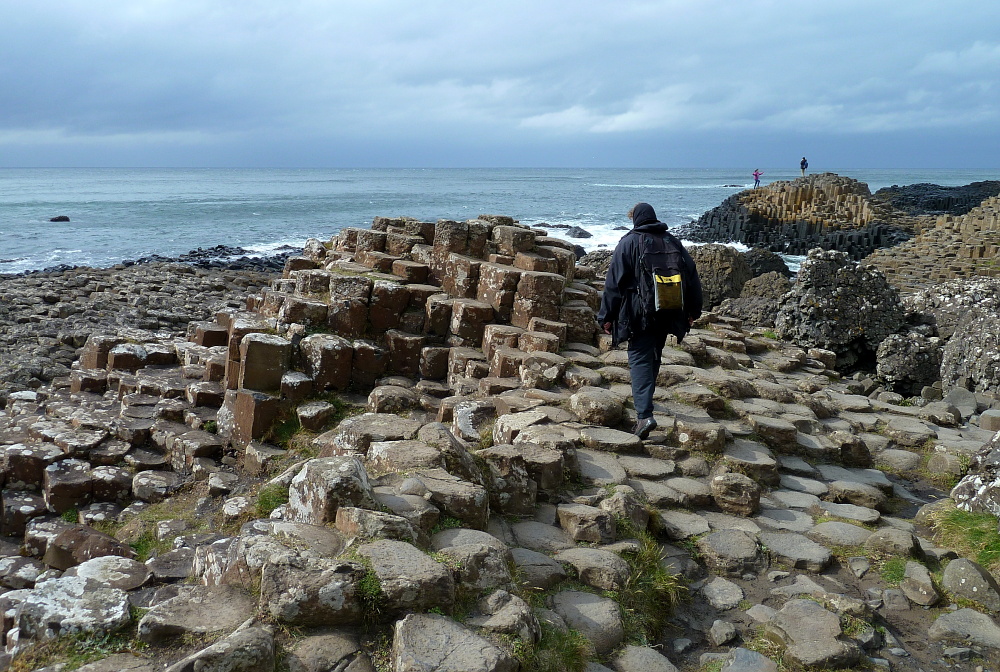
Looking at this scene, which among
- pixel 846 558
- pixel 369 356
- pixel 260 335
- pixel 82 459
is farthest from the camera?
pixel 369 356

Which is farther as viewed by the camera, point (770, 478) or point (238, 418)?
point (238, 418)

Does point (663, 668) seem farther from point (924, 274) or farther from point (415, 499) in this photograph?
point (924, 274)

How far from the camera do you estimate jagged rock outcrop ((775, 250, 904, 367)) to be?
41.3ft

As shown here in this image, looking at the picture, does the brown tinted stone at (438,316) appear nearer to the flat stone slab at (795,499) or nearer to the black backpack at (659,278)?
the black backpack at (659,278)

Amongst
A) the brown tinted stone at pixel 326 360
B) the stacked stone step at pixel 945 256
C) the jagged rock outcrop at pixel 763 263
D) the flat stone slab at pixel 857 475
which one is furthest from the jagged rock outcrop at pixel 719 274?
the brown tinted stone at pixel 326 360

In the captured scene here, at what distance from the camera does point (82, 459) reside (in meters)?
7.42

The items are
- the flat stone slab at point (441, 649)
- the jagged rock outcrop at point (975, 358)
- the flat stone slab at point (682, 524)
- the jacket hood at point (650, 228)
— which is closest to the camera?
the flat stone slab at point (441, 649)

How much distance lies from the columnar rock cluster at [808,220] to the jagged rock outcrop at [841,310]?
23807mm

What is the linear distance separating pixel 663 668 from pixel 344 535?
175 cm

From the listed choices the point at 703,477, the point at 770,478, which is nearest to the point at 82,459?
the point at 703,477

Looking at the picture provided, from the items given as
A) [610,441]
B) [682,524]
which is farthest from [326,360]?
[682,524]

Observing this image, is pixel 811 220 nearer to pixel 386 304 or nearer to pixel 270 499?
pixel 386 304

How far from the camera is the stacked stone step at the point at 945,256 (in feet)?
64.6

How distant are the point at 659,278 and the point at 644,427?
1274 mm
